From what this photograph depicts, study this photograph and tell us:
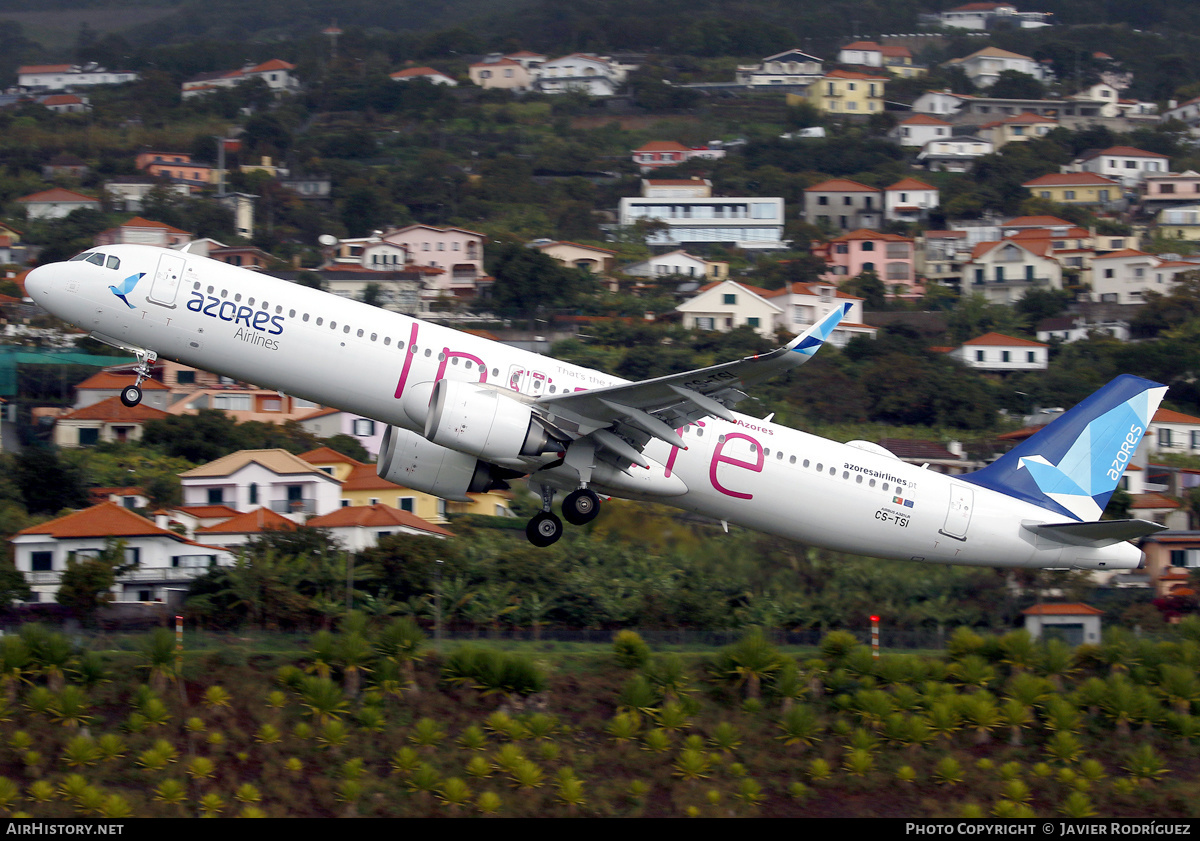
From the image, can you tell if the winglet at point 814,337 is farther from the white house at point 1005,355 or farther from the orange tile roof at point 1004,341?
the orange tile roof at point 1004,341

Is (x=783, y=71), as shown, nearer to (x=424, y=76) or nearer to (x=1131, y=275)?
(x=424, y=76)

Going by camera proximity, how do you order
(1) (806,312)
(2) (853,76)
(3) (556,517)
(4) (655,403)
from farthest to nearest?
(2) (853,76), (1) (806,312), (3) (556,517), (4) (655,403)

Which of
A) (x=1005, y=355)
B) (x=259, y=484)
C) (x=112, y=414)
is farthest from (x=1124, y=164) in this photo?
(x=259, y=484)

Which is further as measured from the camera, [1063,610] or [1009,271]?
[1009,271]

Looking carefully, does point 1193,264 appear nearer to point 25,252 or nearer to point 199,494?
point 199,494

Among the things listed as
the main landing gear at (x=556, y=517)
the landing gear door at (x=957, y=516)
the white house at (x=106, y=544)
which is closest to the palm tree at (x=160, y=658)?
the main landing gear at (x=556, y=517)

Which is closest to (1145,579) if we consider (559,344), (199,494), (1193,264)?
(199,494)

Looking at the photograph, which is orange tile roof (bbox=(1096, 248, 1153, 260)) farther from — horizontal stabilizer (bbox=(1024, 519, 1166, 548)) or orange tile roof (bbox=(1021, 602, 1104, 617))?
horizontal stabilizer (bbox=(1024, 519, 1166, 548))
